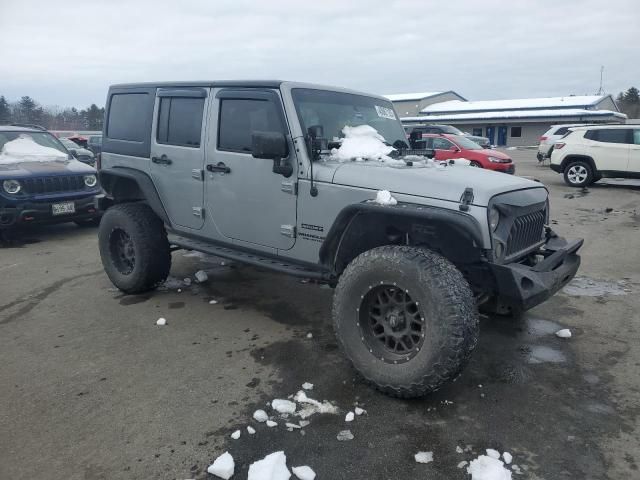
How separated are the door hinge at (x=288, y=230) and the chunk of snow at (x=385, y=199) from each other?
2.76 ft

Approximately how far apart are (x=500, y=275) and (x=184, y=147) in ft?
9.83

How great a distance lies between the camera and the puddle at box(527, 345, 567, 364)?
3.75 m

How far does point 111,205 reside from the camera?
17.8 feet

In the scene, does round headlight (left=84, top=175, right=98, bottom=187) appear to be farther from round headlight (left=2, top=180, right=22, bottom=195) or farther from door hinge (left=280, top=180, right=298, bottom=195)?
door hinge (left=280, top=180, right=298, bottom=195)

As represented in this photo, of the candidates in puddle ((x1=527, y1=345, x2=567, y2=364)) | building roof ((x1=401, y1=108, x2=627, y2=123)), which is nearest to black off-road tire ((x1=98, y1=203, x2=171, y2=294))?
puddle ((x1=527, y1=345, x2=567, y2=364))

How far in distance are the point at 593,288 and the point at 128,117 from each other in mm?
5281

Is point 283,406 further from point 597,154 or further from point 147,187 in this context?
point 597,154

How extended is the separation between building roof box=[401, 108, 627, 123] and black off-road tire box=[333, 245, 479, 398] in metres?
37.9

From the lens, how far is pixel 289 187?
148 inches

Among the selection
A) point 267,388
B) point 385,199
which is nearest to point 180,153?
point 385,199

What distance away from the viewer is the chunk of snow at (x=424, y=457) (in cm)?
258

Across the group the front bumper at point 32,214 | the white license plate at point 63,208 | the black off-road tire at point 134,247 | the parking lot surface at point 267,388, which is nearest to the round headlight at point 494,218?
the parking lot surface at point 267,388

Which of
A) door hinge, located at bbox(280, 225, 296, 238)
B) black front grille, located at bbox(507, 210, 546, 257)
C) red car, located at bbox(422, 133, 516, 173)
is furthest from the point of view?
red car, located at bbox(422, 133, 516, 173)

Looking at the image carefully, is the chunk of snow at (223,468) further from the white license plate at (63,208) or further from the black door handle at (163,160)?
the white license plate at (63,208)
